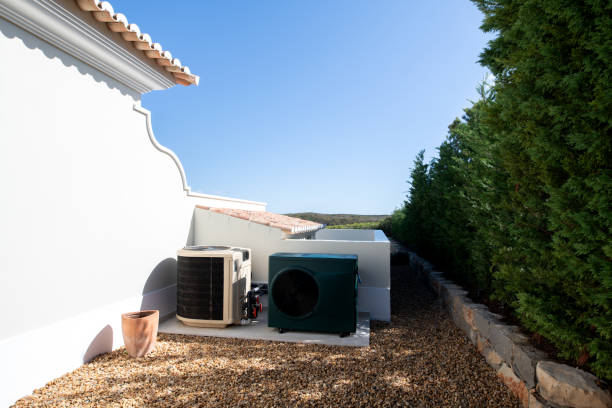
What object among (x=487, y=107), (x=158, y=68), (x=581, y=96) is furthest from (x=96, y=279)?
(x=581, y=96)

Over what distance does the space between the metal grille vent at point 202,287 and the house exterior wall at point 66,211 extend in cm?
57

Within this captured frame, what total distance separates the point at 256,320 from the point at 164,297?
1.47 m

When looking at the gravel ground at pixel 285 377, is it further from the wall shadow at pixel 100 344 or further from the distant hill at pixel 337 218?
the distant hill at pixel 337 218

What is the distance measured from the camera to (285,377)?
331 centimetres

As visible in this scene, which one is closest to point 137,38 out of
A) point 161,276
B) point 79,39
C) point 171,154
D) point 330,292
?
point 79,39

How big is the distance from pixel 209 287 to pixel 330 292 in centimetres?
171

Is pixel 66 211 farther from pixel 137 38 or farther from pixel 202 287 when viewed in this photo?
pixel 137 38

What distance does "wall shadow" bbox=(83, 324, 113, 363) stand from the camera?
12.3 ft

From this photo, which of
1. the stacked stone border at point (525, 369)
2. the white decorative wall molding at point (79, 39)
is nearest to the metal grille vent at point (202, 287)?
the white decorative wall molding at point (79, 39)

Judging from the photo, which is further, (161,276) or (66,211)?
(161,276)

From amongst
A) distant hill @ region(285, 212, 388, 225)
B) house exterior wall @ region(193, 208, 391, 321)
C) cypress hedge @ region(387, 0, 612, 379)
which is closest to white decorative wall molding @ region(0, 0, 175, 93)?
house exterior wall @ region(193, 208, 391, 321)

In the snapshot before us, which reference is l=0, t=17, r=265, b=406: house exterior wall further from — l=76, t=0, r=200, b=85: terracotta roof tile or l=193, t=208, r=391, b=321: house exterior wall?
l=193, t=208, r=391, b=321: house exterior wall

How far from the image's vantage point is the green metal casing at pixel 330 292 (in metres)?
4.43

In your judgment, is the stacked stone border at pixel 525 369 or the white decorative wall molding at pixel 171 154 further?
the white decorative wall molding at pixel 171 154
